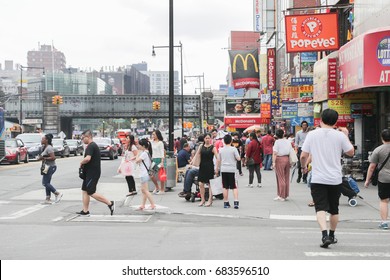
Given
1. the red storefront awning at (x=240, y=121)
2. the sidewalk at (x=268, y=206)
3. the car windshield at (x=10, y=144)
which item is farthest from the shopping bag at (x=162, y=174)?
the red storefront awning at (x=240, y=121)

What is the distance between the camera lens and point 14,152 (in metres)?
36.3

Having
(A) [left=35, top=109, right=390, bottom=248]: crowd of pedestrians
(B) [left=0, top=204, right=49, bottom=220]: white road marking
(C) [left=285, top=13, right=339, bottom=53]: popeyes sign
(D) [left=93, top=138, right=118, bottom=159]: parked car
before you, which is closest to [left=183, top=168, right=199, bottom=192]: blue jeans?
(A) [left=35, top=109, right=390, bottom=248]: crowd of pedestrians

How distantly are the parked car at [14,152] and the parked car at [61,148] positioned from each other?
7.60 m

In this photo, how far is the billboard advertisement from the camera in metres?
62.2

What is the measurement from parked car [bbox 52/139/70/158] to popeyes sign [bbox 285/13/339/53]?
26491 millimetres

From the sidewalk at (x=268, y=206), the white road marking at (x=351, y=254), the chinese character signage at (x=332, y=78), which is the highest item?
the chinese character signage at (x=332, y=78)

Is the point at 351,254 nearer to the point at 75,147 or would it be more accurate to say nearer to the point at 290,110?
the point at 290,110

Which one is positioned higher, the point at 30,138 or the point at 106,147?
the point at 30,138

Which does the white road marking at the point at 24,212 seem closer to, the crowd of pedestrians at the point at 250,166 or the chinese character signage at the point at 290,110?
the crowd of pedestrians at the point at 250,166

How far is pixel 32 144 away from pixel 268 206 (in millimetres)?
31868

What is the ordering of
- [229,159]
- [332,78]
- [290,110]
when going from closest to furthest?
[229,159]
[332,78]
[290,110]

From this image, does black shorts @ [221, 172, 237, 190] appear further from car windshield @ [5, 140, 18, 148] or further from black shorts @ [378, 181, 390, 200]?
car windshield @ [5, 140, 18, 148]

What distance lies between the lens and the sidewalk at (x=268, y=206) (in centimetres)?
1344

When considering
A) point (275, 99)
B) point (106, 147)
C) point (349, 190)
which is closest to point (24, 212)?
point (349, 190)
